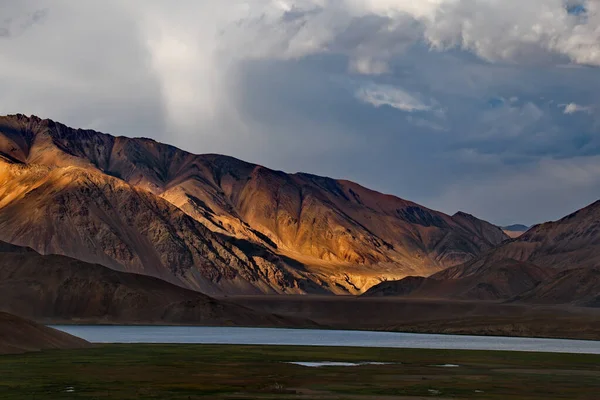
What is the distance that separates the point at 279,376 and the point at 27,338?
117 feet

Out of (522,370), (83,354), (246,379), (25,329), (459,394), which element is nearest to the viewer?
(459,394)

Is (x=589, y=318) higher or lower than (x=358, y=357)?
higher

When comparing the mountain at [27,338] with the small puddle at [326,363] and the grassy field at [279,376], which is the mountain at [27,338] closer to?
the grassy field at [279,376]

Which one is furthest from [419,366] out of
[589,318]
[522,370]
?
[589,318]

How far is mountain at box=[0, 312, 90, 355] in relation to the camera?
93.8 m

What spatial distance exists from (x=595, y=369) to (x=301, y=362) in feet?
83.2

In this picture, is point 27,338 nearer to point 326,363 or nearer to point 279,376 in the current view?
point 326,363

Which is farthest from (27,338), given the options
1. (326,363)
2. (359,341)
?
(359,341)

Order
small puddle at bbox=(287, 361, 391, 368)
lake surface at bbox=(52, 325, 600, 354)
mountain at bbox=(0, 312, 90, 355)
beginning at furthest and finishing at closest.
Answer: lake surface at bbox=(52, 325, 600, 354) → mountain at bbox=(0, 312, 90, 355) → small puddle at bbox=(287, 361, 391, 368)

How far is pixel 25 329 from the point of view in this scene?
10050cm

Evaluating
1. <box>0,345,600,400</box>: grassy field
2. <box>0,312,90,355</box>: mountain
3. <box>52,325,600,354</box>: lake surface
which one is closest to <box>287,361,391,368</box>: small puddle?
<box>0,345,600,400</box>: grassy field

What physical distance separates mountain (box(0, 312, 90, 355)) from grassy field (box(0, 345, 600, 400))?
2678 millimetres

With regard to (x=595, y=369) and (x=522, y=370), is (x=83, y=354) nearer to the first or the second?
(x=522, y=370)

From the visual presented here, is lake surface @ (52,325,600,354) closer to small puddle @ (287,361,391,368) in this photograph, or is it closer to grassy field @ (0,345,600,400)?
grassy field @ (0,345,600,400)
